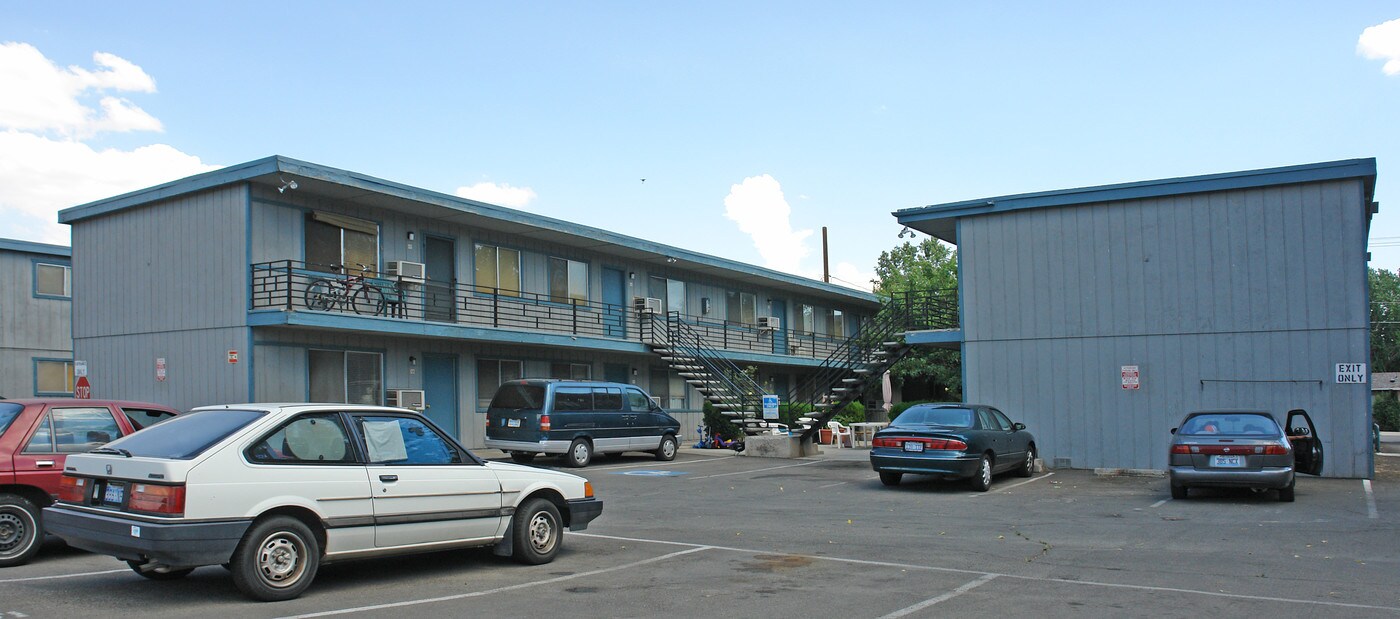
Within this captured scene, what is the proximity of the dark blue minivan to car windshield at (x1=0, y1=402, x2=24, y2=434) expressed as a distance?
11.2 meters

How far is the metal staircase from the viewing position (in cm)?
2466

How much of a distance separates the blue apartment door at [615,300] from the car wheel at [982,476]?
15016 mm

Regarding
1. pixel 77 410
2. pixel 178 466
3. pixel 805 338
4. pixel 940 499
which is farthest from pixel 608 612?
pixel 805 338

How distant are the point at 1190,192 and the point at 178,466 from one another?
18.0 meters

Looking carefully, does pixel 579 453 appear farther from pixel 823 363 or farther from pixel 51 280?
pixel 51 280

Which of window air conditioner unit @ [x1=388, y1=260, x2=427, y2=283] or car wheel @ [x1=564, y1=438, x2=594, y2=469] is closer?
car wheel @ [x1=564, y1=438, x2=594, y2=469]

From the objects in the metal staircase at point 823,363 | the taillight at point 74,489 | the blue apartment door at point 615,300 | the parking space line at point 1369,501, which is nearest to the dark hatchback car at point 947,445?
the parking space line at point 1369,501

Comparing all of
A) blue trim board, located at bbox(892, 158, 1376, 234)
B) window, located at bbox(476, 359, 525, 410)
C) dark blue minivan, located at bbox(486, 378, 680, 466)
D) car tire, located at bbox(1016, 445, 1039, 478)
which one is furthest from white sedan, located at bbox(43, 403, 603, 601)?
window, located at bbox(476, 359, 525, 410)

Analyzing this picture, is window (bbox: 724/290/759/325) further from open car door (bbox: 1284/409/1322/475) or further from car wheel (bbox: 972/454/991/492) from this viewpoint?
open car door (bbox: 1284/409/1322/475)

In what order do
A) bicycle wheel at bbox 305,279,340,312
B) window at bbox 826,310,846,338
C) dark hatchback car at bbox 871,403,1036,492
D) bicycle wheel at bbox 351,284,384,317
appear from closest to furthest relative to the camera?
dark hatchback car at bbox 871,403,1036,492
bicycle wheel at bbox 305,279,340,312
bicycle wheel at bbox 351,284,384,317
window at bbox 826,310,846,338

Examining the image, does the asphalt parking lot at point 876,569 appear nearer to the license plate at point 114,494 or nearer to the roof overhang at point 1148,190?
the license plate at point 114,494

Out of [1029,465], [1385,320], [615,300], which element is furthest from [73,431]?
[1385,320]

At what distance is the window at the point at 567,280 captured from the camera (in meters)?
27.9

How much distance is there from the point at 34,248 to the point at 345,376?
13.0 meters
